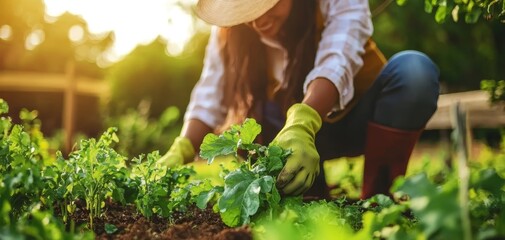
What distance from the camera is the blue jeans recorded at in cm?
235

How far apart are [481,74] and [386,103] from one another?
A: 10.5 m

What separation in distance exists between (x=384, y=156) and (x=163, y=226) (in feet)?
3.89

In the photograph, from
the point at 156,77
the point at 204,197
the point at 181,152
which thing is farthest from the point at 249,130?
the point at 156,77

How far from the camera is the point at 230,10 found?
7.05ft

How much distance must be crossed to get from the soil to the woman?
39cm

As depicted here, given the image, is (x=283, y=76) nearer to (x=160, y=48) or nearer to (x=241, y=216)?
(x=241, y=216)

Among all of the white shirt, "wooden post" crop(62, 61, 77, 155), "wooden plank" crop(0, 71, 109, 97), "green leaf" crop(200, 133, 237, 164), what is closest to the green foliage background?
"wooden plank" crop(0, 71, 109, 97)

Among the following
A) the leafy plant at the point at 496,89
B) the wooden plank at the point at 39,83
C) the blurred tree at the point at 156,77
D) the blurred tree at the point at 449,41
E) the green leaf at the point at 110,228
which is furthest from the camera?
the blurred tree at the point at 156,77

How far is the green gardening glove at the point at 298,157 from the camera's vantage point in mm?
1659

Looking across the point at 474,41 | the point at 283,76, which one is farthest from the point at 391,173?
the point at 474,41

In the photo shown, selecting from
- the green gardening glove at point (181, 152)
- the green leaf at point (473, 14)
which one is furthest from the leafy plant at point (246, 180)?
the green leaf at point (473, 14)

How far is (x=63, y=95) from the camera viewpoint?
Result: 718cm

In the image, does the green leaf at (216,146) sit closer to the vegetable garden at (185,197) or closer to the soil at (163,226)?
the vegetable garden at (185,197)

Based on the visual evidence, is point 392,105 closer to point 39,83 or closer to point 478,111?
point 478,111
